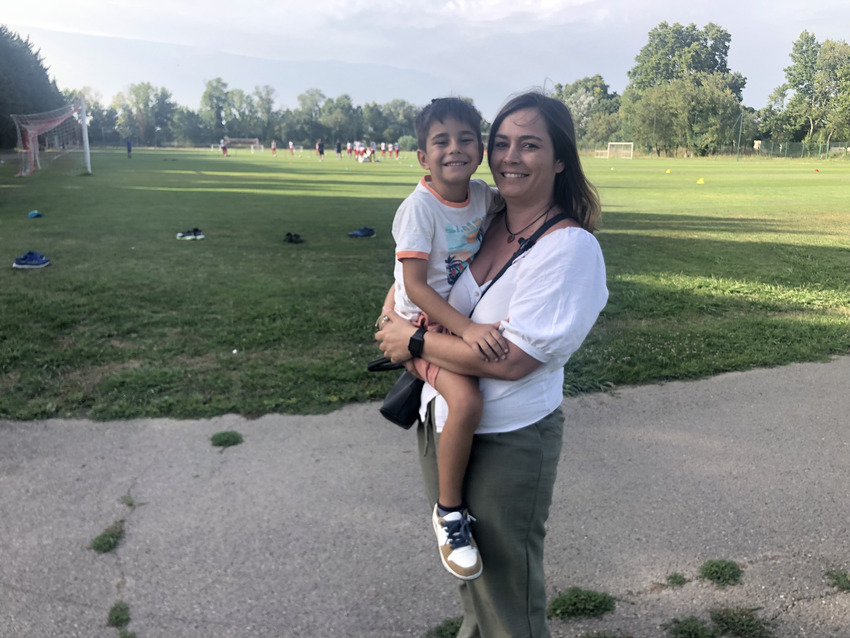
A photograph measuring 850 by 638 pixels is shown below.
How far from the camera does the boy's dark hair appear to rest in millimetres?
2271

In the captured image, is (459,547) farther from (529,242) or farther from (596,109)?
(596,109)

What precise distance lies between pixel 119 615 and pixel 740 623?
263 centimetres

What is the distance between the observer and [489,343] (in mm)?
1779

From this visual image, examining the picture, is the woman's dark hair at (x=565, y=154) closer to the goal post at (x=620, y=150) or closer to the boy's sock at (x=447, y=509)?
the boy's sock at (x=447, y=509)

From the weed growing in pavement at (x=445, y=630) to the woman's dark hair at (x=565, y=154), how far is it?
1765 millimetres

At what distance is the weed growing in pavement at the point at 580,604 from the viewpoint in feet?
9.22

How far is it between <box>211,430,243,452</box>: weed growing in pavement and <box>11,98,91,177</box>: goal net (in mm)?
27632

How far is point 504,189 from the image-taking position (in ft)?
6.49

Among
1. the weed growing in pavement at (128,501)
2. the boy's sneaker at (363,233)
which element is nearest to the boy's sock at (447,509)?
the weed growing in pavement at (128,501)

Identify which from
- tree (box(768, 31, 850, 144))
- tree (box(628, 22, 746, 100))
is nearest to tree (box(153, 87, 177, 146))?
tree (box(628, 22, 746, 100))

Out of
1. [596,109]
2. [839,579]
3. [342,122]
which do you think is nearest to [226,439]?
[839,579]

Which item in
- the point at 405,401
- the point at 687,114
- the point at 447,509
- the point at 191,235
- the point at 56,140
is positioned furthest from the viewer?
the point at 687,114

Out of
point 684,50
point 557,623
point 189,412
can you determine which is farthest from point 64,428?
point 684,50

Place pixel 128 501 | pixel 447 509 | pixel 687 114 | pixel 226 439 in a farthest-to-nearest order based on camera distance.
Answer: pixel 687 114 < pixel 226 439 < pixel 128 501 < pixel 447 509
